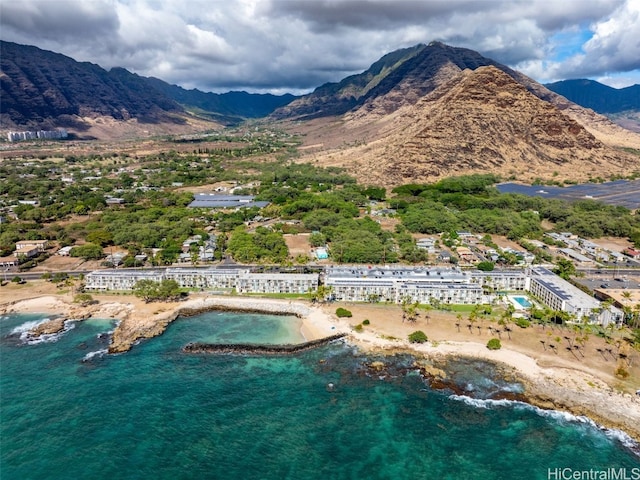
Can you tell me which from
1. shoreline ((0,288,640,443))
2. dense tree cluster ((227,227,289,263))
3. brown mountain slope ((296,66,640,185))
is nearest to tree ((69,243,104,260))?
shoreline ((0,288,640,443))

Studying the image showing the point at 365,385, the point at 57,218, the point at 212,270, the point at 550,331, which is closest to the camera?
the point at 365,385

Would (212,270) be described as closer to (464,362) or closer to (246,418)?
(246,418)

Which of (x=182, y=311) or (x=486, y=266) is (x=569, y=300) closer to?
(x=486, y=266)

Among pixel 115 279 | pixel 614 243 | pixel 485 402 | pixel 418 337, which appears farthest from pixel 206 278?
pixel 614 243

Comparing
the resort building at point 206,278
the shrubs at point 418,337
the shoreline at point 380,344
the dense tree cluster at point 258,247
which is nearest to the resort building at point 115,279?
the resort building at point 206,278

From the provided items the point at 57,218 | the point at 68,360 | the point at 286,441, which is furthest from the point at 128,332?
the point at 57,218

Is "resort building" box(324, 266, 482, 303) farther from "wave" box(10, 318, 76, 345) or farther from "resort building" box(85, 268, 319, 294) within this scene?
"wave" box(10, 318, 76, 345)
